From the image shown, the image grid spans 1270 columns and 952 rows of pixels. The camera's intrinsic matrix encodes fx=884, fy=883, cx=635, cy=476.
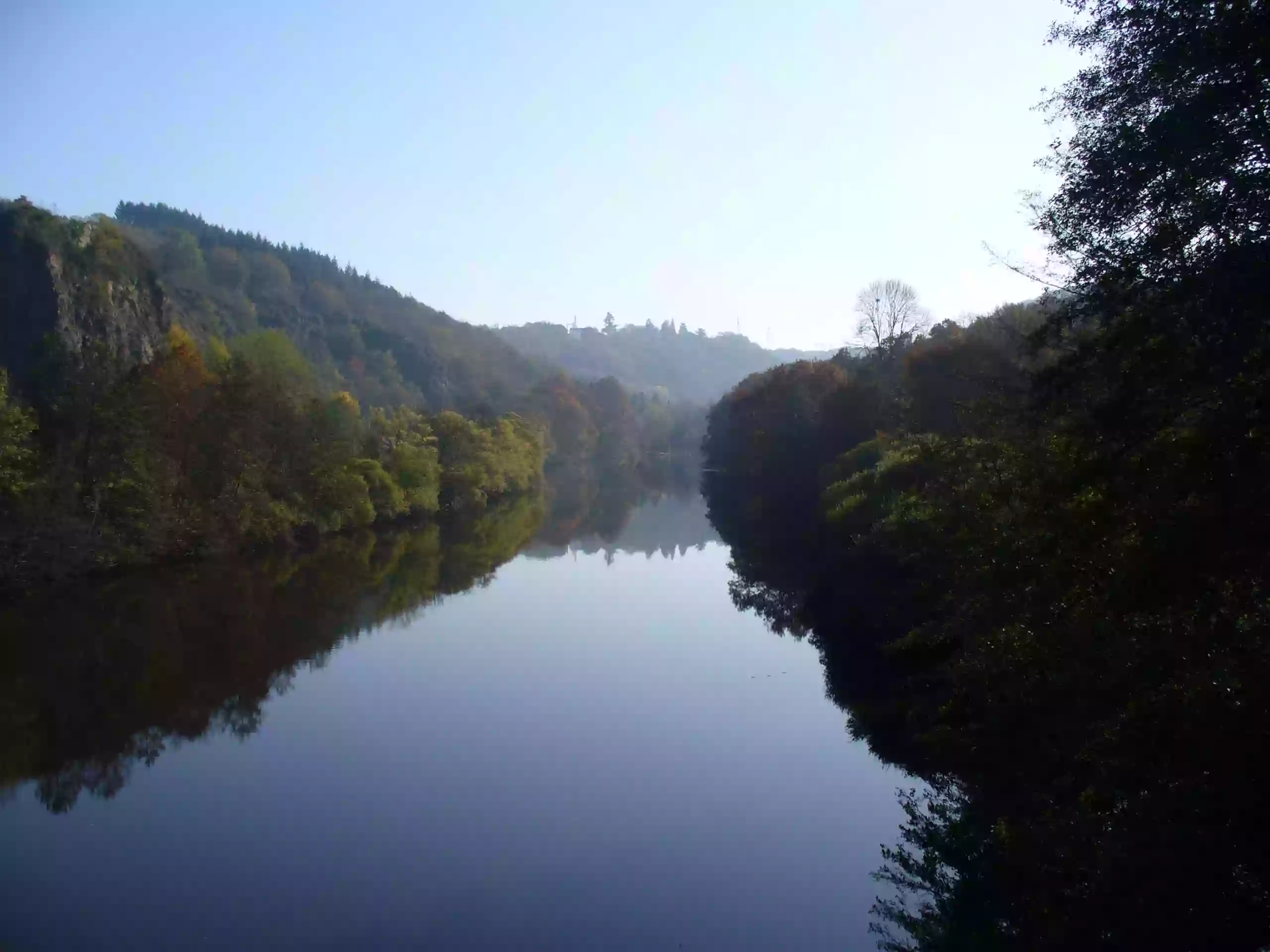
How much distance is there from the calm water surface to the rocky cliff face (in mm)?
23116

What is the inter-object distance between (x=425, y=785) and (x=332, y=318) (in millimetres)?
103587

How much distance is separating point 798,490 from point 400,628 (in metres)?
28.9

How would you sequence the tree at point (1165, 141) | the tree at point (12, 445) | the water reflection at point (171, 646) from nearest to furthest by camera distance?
the tree at point (1165, 141) < the water reflection at point (171, 646) < the tree at point (12, 445)

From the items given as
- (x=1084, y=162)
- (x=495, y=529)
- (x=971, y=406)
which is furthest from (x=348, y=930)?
(x=495, y=529)

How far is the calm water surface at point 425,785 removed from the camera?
957 centimetres

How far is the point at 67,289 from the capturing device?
144 ft

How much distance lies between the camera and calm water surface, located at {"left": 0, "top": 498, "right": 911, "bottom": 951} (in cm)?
957

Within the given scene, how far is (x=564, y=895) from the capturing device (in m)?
9.92

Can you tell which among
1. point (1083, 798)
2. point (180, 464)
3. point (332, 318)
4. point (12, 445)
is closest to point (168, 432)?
point (180, 464)

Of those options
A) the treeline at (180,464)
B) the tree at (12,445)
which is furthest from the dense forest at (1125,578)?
the treeline at (180,464)

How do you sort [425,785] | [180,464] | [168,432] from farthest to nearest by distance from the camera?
1. [180,464]
2. [168,432]
3. [425,785]

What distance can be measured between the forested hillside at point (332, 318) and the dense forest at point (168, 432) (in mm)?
Result: 1601

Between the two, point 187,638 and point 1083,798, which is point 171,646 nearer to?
point 187,638

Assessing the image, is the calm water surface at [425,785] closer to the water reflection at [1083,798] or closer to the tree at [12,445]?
the water reflection at [1083,798]
